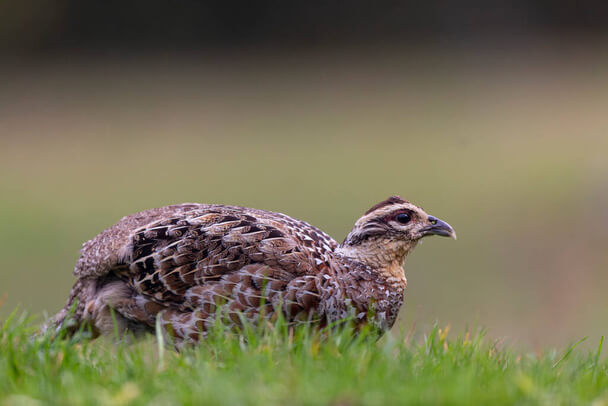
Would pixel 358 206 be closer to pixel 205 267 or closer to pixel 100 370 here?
pixel 205 267

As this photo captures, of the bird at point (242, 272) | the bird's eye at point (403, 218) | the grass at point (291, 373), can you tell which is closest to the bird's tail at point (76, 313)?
the bird at point (242, 272)

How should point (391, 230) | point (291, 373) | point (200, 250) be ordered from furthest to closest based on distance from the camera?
1. point (391, 230)
2. point (200, 250)
3. point (291, 373)

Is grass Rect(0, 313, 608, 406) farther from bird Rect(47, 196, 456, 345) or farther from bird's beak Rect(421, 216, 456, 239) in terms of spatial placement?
bird's beak Rect(421, 216, 456, 239)

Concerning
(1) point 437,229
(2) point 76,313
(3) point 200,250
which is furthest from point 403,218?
(2) point 76,313

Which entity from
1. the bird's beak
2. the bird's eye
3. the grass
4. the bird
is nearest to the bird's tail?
the bird

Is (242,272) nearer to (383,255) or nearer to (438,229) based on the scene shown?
(383,255)

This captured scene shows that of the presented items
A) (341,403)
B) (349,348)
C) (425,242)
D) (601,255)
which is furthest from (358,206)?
(341,403)

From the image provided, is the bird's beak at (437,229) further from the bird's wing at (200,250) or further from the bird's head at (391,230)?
the bird's wing at (200,250)
